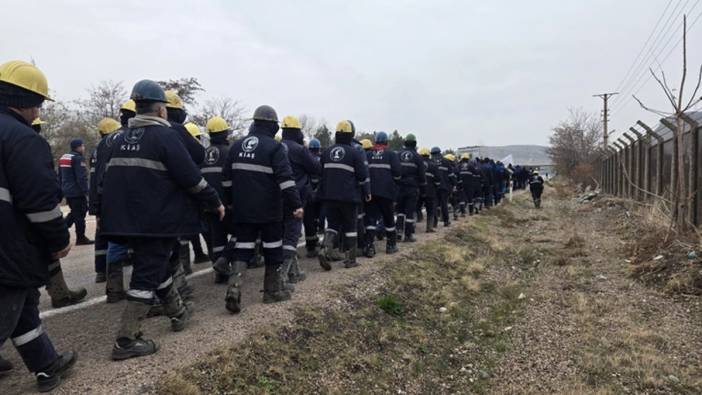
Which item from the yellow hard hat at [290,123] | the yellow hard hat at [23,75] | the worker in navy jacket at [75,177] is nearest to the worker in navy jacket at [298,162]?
the yellow hard hat at [290,123]

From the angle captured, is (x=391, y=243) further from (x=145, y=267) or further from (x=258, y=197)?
(x=145, y=267)

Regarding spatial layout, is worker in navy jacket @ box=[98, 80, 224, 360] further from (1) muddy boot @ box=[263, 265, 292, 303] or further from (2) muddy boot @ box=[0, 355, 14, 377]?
(1) muddy boot @ box=[263, 265, 292, 303]

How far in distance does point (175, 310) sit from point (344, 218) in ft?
10.9

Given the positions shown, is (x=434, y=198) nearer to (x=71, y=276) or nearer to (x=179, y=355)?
(x=71, y=276)

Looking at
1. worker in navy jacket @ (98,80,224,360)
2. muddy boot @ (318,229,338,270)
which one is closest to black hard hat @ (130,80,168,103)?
worker in navy jacket @ (98,80,224,360)

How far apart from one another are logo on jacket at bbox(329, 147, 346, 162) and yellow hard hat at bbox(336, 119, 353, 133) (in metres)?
0.28

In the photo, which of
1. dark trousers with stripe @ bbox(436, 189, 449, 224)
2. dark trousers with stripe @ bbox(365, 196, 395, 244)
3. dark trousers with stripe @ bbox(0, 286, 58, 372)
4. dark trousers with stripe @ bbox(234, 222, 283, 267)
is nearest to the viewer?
dark trousers with stripe @ bbox(0, 286, 58, 372)

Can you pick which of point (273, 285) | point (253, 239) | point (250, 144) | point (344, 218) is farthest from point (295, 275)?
point (250, 144)

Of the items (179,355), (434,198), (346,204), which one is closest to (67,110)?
(434,198)

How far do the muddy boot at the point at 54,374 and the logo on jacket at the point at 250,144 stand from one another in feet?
7.96

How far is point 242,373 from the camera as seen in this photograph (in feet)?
12.0

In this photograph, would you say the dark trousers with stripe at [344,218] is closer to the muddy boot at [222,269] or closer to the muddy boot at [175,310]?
the muddy boot at [222,269]

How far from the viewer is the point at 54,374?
321 cm

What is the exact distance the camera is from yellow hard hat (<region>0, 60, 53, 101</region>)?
9.81 ft
